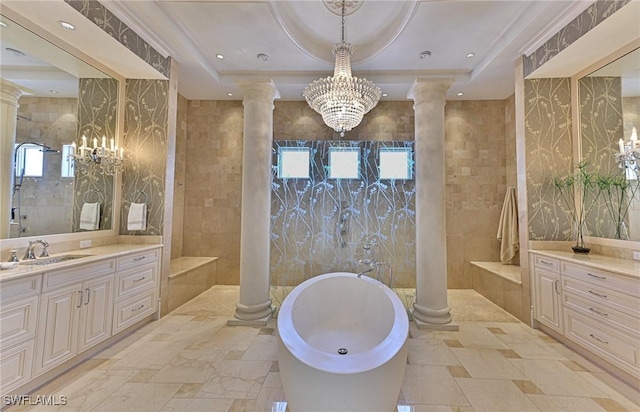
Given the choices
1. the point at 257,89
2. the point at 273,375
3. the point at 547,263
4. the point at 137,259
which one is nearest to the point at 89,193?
the point at 137,259

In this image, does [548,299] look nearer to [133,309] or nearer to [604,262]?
[604,262]

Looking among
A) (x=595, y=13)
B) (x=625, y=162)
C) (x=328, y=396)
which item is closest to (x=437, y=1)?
(x=595, y=13)

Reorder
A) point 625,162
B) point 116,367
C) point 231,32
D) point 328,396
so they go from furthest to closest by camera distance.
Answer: point 231,32 < point 625,162 < point 116,367 < point 328,396

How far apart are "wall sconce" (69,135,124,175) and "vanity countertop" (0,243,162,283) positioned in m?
0.91

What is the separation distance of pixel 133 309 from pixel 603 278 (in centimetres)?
455

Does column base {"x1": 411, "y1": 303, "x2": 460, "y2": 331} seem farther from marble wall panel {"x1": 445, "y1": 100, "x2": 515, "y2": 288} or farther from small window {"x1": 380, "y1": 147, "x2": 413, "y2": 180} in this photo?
small window {"x1": 380, "y1": 147, "x2": 413, "y2": 180}

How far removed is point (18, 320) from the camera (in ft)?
5.85

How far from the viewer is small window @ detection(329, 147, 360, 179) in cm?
394

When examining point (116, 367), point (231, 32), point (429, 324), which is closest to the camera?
point (116, 367)

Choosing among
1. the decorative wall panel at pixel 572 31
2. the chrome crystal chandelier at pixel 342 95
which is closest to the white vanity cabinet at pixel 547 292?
the decorative wall panel at pixel 572 31

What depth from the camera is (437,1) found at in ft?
7.84

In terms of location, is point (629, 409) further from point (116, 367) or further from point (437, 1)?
point (116, 367)

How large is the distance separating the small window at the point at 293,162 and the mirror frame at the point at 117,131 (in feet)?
6.72

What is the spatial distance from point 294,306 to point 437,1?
3103 millimetres
